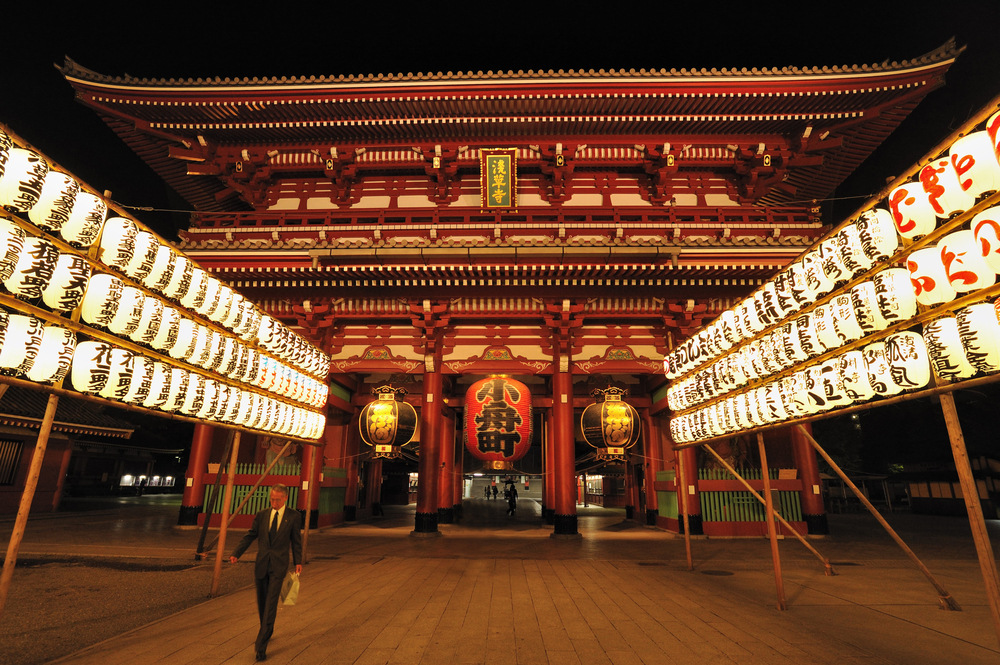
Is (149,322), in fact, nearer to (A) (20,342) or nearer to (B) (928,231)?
(A) (20,342)

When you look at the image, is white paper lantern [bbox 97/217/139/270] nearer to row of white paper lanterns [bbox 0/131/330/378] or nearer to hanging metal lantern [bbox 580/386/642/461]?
row of white paper lanterns [bbox 0/131/330/378]

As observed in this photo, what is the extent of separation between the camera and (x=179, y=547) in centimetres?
972

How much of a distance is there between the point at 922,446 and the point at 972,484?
102 ft

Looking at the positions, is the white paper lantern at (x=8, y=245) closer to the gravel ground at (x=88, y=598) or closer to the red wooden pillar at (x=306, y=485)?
the gravel ground at (x=88, y=598)

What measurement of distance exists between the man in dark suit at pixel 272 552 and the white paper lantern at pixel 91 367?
6.93 ft

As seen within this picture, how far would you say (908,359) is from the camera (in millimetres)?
4078

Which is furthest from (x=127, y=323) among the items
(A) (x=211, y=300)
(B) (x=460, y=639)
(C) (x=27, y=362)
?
(B) (x=460, y=639)

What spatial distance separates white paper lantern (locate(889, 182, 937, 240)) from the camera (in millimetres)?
3834

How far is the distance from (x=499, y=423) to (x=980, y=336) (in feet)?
29.5

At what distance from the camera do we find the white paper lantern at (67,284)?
418cm

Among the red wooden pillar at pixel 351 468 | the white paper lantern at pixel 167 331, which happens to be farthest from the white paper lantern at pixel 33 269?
the red wooden pillar at pixel 351 468

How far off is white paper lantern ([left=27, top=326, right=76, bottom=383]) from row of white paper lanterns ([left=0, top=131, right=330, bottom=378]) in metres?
0.48

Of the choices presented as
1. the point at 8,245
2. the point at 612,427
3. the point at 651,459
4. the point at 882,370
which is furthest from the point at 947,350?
the point at 651,459

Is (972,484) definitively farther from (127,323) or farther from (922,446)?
(922,446)
